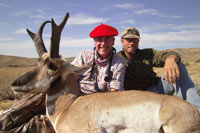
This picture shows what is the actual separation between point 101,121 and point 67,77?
128 centimetres

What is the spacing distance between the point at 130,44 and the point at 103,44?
1.29m

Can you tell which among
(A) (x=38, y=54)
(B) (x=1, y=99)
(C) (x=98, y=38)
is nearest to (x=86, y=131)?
(A) (x=38, y=54)

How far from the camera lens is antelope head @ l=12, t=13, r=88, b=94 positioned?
3407 millimetres

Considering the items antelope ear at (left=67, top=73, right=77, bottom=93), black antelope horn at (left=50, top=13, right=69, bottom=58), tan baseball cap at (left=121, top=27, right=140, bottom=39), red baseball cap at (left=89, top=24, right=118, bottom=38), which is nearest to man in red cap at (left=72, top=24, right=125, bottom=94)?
red baseball cap at (left=89, top=24, right=118, bottom=38)

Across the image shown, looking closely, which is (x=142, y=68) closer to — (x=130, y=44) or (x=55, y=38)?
(x=130, y=44)

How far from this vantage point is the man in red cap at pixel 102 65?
16.0ft

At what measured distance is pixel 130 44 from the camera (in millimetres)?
5695

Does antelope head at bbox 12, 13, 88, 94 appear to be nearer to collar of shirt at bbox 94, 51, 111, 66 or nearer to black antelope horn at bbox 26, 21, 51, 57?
black antelope horn at bbox 26, 21, 51, 57

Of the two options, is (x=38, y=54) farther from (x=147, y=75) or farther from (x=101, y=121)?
(x=147, y=75)

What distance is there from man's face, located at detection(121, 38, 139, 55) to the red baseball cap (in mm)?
926

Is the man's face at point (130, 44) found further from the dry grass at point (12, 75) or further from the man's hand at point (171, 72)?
the dry grass at point (12, 75)

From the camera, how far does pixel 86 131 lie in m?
3.21

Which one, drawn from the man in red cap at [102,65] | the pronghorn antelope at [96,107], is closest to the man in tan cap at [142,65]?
the man in red cap at [102,65]

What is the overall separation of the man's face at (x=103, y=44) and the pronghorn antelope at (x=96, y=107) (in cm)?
134
